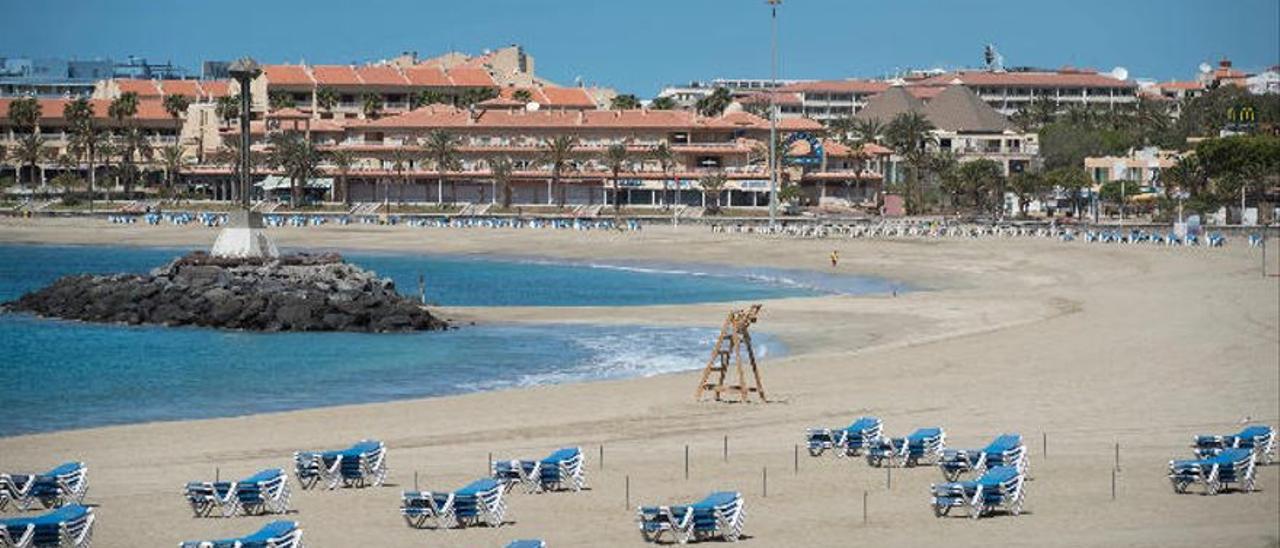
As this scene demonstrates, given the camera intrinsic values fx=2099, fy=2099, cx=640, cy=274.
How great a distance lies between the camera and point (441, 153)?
134500mm

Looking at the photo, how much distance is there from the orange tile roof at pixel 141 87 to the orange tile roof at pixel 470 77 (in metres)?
23.4

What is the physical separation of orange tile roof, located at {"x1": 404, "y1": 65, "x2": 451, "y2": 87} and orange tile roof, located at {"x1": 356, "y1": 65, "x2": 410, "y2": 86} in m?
0.80

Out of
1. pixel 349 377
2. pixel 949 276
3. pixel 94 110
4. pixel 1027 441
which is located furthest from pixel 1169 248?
pixel 94 110

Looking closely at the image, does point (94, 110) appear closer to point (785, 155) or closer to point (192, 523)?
point (785, 155)

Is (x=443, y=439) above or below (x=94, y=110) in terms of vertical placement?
below

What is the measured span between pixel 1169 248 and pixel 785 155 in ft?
143

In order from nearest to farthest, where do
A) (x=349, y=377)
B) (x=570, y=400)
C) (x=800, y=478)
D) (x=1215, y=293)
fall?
(x=800, y=478), (x=570, y=400), (x=349, y=377), (x=1215, y=293)

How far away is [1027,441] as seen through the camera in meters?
33.4

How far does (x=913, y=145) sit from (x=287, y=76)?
155 feet

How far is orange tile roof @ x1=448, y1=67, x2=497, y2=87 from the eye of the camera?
162 metres

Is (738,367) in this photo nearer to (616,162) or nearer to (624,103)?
(616,162)

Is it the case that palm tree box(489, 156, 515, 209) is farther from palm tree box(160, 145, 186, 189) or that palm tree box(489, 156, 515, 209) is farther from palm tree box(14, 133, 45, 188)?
palm tree box(14, 133, 45, 188)

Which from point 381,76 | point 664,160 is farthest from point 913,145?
point 381,76

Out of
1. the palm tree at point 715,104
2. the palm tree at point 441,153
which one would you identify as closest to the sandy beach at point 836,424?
the palm tree at point 441,153
